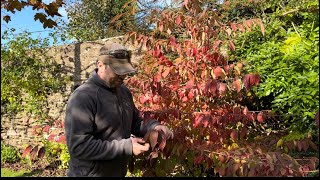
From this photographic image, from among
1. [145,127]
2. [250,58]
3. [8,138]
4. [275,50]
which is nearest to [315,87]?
[275,50]

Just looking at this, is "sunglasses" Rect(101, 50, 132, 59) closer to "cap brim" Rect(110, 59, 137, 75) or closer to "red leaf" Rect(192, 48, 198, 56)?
"cap brim" Rect(110, 59, 137, 75)

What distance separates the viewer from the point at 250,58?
4.16 meters

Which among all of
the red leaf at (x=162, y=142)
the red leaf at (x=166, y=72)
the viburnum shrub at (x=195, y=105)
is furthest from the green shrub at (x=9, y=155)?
the red leaf at (x=162, y=142)

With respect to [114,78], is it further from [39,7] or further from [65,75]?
[65,75]

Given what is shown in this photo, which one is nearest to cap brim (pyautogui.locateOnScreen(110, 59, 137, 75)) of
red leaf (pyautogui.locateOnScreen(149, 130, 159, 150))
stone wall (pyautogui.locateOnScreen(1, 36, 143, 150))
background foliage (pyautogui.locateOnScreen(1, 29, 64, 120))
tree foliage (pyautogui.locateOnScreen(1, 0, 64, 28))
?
red leaf (pyautogui.locateOnScreen(149, 130, 159, 150))

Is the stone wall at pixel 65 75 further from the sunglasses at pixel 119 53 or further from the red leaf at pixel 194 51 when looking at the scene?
the sunglasses at pixel 119 53

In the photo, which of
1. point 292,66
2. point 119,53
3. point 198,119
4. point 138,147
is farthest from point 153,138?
point 292,66

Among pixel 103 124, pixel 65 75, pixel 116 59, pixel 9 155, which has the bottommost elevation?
pixel 9 155

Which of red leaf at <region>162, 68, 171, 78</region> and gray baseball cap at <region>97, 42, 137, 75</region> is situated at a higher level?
gray baseball cap at <region>97, 42, 137, 75</region>

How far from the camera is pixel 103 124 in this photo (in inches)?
90.4

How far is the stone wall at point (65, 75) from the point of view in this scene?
25.3ft

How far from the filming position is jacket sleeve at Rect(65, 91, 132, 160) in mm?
2139

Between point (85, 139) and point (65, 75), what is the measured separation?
20.4ft

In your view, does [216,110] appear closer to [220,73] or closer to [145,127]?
[220,73]
